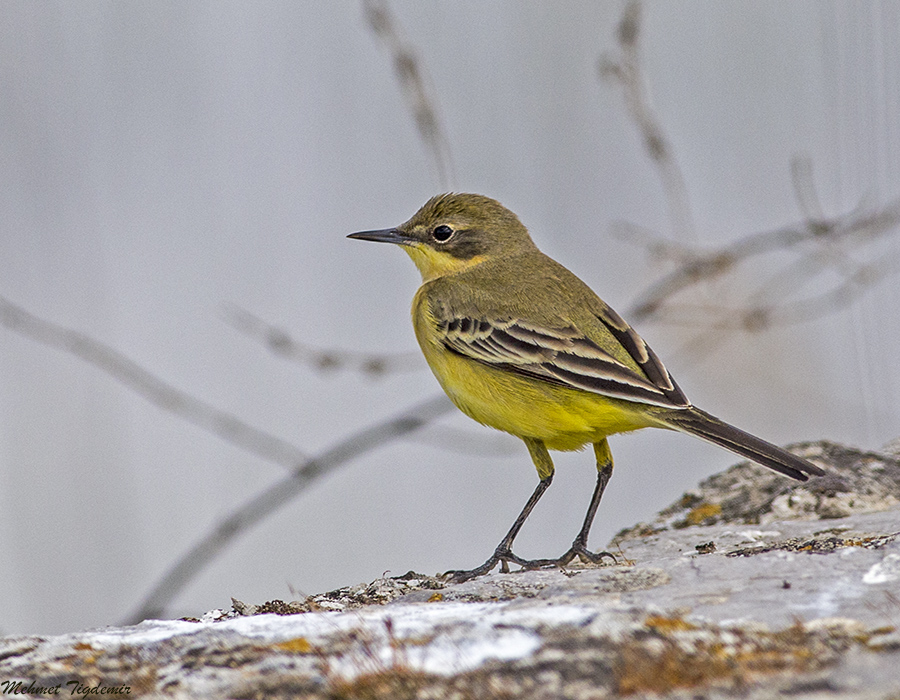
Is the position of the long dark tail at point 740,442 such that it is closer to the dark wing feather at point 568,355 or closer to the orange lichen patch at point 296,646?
the dark wing feather at point 568,355

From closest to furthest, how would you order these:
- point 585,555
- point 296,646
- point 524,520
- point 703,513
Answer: point 296,646, point 585,555, point 524,520, point 703,513

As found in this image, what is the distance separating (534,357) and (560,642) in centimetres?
265

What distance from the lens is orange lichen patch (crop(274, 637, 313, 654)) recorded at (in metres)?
3.09

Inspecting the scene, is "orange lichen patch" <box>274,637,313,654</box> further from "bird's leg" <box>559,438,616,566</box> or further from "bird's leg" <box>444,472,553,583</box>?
"bird's leg" <box>559,438,616,566</box>

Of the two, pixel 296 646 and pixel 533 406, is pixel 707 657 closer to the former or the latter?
pixel 296 646

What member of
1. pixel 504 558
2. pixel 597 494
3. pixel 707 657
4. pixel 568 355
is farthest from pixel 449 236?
pixel 707 657

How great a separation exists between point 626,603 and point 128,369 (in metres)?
4.25

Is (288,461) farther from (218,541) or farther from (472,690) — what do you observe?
(472,690)

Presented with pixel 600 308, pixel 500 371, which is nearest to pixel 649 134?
pixel 600 308

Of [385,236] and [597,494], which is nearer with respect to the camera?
[597,494]

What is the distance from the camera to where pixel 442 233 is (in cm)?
680

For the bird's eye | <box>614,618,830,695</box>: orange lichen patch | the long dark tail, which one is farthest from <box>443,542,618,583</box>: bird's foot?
the bird's eye

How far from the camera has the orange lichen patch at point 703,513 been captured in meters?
5.88

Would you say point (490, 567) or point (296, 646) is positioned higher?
point (490, 567)
